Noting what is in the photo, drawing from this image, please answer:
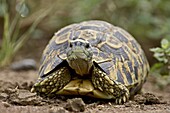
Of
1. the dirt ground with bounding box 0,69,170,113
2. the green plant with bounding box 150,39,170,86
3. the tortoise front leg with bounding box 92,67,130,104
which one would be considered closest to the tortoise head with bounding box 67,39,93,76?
the tortoise front leg with bounding box 92,67,130,104

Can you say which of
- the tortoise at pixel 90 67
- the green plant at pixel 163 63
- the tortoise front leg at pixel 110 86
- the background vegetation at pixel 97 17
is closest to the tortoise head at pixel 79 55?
the tortoise at pixel 90 67

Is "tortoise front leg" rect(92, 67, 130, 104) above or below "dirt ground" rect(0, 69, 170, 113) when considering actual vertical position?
above

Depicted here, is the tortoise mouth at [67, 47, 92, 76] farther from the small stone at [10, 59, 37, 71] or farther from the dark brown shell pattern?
the small stone at [10, 59, 37, 71]

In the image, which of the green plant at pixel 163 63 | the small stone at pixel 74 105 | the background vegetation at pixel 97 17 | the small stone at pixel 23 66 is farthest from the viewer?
the background vegetation at pixel 97 17

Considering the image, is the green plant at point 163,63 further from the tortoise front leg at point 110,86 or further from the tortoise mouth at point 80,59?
the tortoise mouth at point 80,59

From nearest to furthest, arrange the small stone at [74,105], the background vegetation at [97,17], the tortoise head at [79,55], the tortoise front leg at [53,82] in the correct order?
the small stone at [74,105]
the tortoise head at [79,55]
the tortoise front leg at [53,82]
the background vegetation at [97,17]

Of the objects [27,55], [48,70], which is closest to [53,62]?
[48,70]

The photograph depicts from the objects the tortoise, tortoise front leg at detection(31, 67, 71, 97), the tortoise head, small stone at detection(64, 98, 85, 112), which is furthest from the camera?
tortoise front leg at detection(31, 67, 71, 97)
